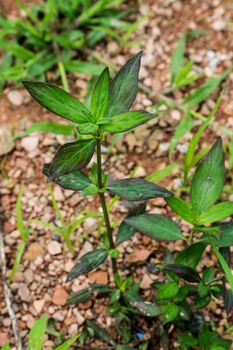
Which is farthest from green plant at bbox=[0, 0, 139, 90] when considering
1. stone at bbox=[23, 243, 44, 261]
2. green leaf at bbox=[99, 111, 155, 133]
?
green leaf at bbox=[99, 111, 155, 133]

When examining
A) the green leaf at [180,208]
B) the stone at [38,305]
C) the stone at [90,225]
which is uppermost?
the green leaf at [180,208]

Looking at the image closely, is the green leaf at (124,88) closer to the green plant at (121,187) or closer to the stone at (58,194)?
the green plant at (121,187)

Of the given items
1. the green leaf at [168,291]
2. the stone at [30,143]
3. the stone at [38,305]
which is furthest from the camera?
the stone at [30,143]

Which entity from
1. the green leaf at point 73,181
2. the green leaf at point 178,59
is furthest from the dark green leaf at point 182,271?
the green leaf at point 178,59

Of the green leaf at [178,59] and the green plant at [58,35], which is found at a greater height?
the green plant at [58,35]

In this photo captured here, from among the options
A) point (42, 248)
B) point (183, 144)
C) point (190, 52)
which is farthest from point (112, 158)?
point (190, 52)

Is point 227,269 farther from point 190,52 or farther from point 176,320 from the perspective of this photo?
point 190,52

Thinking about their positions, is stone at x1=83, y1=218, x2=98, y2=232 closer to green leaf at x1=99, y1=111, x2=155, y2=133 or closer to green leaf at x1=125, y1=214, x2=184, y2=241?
green leaf at x1=125, y1=214, x2=184, y2=241

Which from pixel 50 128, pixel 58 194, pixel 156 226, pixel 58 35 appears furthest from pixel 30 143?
pixel 156 226
